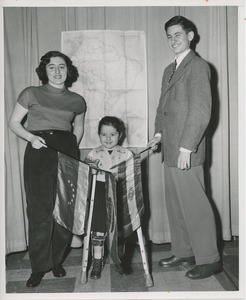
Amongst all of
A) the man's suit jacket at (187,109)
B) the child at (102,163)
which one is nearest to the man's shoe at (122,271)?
the child at (102,163)

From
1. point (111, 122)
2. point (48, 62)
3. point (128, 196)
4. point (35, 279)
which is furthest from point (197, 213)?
point (48, 62)

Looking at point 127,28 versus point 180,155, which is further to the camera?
point 127,28

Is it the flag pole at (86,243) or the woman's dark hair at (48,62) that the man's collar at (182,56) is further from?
the flag pole at (86,243)

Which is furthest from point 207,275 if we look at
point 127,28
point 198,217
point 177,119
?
point 127,28

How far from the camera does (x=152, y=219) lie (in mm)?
2818

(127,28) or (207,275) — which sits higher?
(127,28)

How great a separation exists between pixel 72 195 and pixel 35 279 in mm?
609

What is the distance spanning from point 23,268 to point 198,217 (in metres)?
1.32

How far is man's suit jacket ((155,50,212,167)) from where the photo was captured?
2.00 metres

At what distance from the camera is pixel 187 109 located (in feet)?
6.86

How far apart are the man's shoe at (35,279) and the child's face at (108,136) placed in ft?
3.29

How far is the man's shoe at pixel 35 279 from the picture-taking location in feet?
6.86

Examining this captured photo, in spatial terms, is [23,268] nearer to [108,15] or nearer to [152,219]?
[152,219]

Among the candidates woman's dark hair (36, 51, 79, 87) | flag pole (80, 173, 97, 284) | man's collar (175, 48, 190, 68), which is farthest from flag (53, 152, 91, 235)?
man's collar (175, 48, 190, 68)
